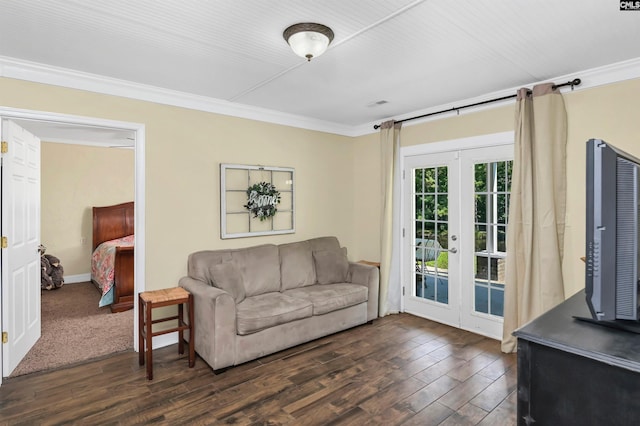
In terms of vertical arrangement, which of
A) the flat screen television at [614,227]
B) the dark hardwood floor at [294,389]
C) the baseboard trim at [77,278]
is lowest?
the dark hardwood floor at [294,389]

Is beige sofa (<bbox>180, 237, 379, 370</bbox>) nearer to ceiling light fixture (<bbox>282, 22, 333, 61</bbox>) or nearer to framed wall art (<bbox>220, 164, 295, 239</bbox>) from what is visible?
framed wall art (<bbox>220, 164, 295, 239</bbox>)

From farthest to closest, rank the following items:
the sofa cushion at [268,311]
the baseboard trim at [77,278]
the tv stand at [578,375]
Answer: the baseboard trim at [77,278] → the sofa cushion at [268,311] → the tv stand at [578,375]

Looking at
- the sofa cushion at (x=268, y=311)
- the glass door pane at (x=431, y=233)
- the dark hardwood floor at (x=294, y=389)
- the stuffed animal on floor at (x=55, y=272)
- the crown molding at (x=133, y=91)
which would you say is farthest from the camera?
the stuffed animal on floor at (x=55, y=272)

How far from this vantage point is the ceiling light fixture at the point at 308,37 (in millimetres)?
2205

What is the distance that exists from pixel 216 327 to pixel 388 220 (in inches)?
98.8

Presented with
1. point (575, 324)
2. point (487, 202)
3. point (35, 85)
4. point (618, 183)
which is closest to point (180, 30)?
point (35, 85)

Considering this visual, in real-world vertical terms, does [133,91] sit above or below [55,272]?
above

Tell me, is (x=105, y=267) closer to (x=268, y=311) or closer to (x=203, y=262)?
(x=203, y=262)

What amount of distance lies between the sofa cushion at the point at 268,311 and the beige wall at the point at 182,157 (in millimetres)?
830

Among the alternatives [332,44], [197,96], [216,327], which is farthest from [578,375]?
[197,96]

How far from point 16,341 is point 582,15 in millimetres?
4890

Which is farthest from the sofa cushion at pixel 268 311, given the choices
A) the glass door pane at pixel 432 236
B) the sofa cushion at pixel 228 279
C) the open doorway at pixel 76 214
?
the open doorway at pixel 76 214

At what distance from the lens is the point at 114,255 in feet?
16.0

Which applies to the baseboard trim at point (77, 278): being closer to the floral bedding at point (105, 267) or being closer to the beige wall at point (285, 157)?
the floral bedding at point (105, 267)
